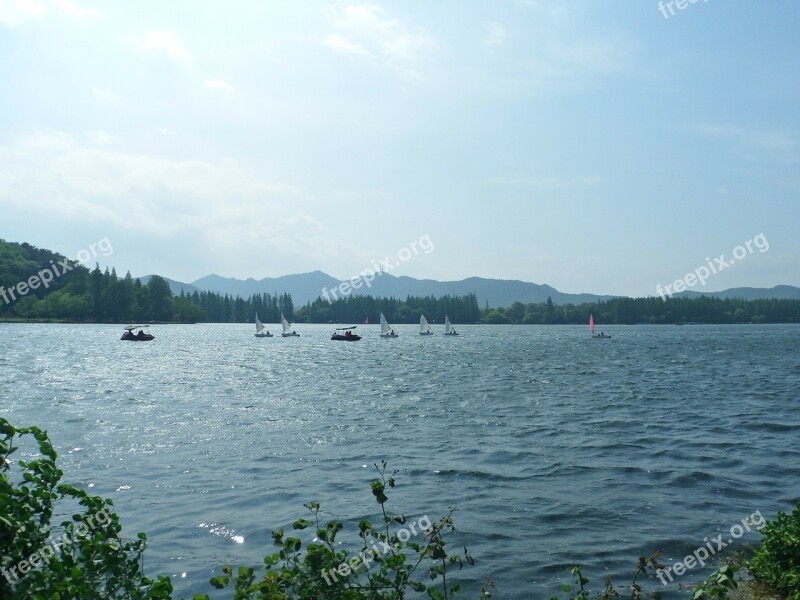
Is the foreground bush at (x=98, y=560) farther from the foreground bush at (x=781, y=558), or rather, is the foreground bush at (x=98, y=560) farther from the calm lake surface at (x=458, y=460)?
the calm lake surface at (x=458, y=460)

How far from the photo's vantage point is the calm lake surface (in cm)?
1458

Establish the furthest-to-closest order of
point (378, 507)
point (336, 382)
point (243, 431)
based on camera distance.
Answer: point (336, 382) → point (243, 431) → point (378, 507)

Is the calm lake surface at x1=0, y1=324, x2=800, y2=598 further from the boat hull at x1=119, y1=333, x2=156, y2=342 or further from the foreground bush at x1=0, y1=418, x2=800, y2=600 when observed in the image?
the boat hull at x1=119, y1=333, x2=156, y2=342

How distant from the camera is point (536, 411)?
36.0 meters

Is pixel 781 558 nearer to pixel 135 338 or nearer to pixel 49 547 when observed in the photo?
pixel 49 547

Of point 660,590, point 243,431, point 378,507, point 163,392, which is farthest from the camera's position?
point 163,392

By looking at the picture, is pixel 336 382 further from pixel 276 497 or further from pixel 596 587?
pixel 596 587

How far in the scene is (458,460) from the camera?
75.8 feet

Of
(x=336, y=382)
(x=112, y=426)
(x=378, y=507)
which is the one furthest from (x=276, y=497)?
(x=336, y=382)

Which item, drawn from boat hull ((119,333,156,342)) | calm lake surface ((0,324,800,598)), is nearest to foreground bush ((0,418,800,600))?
calm lake surface ((0,324,800,598))

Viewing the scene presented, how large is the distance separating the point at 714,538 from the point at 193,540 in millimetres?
12638

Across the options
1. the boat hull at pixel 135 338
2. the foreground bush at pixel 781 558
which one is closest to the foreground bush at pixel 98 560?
the foreground bush at pixel 781 558

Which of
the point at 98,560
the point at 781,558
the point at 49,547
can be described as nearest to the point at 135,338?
the point at 98,560

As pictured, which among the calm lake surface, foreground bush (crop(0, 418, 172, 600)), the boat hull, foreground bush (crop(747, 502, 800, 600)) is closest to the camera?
foreground bush (crop(0, 418, 172, 600))
